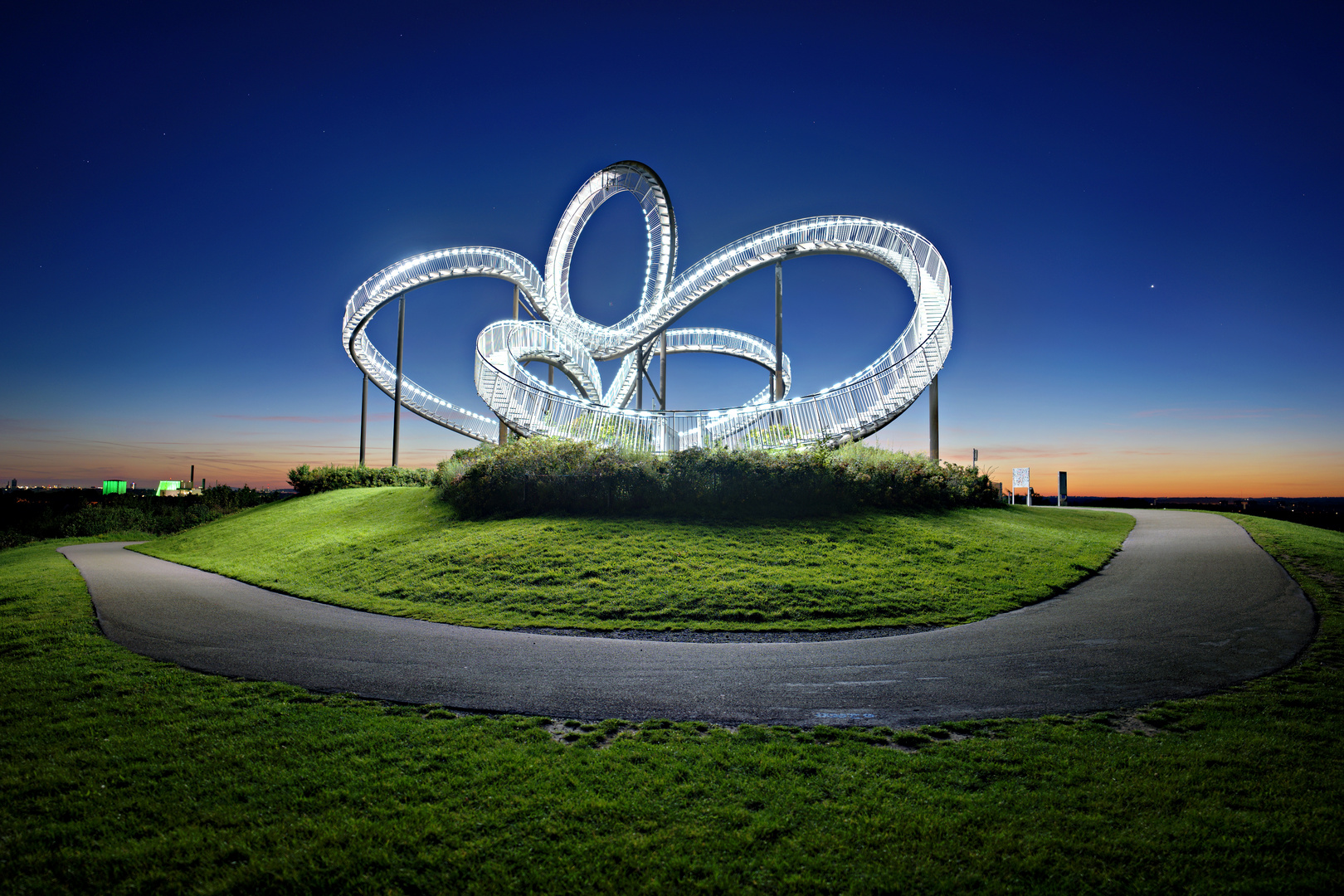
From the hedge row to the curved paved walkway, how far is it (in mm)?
5949

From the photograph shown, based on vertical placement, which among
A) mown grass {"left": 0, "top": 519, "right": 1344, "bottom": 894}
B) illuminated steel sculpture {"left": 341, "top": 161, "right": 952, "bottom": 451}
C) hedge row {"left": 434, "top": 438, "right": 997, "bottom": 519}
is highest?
illuminated steel sculpture {"left": 341, "top": 161, "right": 952, "bottom": 451}

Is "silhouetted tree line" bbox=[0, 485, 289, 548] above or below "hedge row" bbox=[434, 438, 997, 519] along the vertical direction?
below

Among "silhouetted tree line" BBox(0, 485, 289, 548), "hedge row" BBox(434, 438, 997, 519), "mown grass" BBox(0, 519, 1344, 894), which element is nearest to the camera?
"mown grass" BBox(0, 519, 1344, 894)

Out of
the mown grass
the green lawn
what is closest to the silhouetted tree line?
the green lawn

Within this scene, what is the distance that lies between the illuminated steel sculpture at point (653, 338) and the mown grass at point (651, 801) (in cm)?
1249

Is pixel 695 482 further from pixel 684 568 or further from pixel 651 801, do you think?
pixel 651 801

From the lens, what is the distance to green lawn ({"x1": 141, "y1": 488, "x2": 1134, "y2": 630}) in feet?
30.6

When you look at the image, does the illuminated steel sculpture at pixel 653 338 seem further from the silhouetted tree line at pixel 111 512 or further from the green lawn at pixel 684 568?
the silhouetted tree line at pixel 111 512

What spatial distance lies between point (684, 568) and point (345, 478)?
73.3 ft

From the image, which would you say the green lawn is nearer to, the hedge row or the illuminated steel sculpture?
the hedge row

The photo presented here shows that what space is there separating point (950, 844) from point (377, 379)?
35.2m

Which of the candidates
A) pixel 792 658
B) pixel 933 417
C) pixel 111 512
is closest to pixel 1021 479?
pixel 933 417

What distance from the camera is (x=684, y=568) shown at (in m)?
11.0

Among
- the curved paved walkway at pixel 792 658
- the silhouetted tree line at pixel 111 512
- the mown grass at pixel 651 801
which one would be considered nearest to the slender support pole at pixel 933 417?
the curved paved walkway at pixel 792 658
